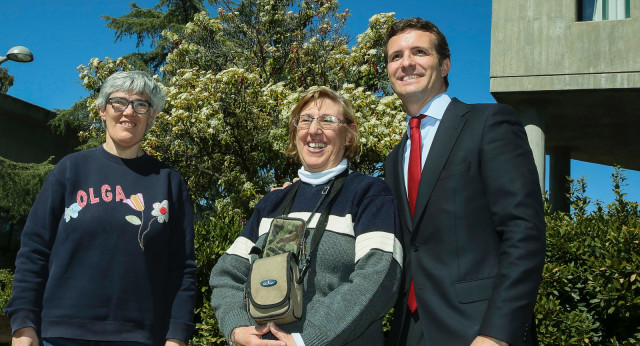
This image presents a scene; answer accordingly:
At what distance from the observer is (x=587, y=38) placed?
39.8 ft

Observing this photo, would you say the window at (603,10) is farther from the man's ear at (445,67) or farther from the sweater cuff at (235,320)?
the sweater cuff at (235,320)

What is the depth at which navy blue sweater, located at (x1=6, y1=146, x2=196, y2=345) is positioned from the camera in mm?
3053

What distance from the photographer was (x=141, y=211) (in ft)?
10.8

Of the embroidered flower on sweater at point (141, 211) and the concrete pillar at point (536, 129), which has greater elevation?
the concrete pillar at point (536, 129)

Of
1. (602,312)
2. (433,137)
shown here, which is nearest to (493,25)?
(602,312)

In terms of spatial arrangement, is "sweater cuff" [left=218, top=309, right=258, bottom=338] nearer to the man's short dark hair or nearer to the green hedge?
the man's short dark hair

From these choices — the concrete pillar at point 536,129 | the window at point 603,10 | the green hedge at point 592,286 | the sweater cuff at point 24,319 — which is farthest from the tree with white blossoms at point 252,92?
the sweater cuff at point 24,319

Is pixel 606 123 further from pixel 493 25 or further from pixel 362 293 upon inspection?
pixel 362 293

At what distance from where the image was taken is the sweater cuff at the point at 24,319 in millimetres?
3004

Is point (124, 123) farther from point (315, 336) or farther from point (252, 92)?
point (252, 92)

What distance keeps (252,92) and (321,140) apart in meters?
9.57

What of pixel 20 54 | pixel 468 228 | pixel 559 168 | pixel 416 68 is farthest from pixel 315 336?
pixel 559 168

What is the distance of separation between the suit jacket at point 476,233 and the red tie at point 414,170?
42 mm

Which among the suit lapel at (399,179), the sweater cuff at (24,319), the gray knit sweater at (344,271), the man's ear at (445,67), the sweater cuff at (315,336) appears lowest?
the sweater cuff at (24,319)
